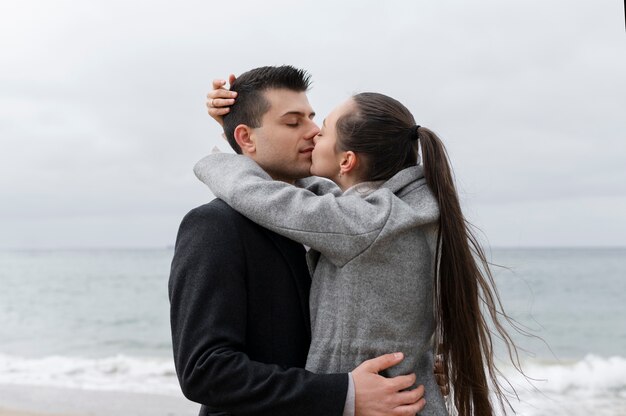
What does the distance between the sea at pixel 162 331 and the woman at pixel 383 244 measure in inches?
8.7

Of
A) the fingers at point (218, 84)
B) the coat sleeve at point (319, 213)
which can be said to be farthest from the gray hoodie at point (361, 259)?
the fingers at point (218, 84)

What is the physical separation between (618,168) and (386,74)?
10.9 meters

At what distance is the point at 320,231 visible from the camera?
1938 mm

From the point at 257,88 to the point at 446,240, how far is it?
778 millimetres

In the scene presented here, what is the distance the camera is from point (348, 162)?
215 centimetres

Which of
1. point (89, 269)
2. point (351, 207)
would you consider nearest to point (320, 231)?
point (351, 207)

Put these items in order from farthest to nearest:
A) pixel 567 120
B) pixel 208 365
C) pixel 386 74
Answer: pixel 567 120 < pixel 386 74 < pixel 208 365

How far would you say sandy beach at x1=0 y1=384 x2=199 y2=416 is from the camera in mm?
8297

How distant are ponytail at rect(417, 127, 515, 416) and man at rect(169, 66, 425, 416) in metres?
0.18

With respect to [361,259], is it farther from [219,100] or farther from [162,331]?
[162,331]

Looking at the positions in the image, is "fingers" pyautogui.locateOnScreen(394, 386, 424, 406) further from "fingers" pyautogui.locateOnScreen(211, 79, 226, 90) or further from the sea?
"fingers" pyautogui.locateOnScreen(211, 79, 226, 90)

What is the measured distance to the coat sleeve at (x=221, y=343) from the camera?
1.90 m

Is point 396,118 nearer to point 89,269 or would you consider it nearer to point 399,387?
point 399,387

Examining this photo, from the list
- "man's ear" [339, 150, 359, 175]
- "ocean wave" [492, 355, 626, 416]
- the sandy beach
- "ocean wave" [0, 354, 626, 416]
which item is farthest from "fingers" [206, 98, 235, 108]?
"ocean wave" [0, 354, 626, 416]
